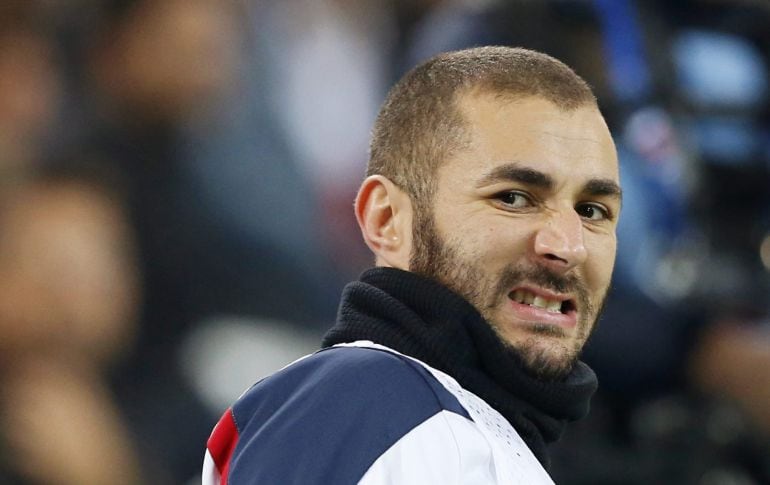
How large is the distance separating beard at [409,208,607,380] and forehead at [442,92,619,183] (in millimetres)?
130

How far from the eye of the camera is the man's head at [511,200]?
2051mm

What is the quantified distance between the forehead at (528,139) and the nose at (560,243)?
0.22 feet

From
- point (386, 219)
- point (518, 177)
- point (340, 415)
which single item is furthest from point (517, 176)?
point (340, 415)

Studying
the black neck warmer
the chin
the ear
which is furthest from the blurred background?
the chin

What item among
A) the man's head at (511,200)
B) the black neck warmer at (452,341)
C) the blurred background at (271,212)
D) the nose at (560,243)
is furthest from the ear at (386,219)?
the blurred background at (271,212)

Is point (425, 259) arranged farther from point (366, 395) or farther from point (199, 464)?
point (199, 464)

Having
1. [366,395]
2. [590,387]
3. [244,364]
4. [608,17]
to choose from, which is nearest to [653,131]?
[608,17]

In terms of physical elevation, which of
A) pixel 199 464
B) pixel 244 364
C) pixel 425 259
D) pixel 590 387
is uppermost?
pixel 425 259

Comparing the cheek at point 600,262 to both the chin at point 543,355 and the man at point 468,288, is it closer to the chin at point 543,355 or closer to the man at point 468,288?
the man at point 468,288

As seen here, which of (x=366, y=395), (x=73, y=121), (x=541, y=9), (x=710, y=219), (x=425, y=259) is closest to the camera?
(x=366, y=395)

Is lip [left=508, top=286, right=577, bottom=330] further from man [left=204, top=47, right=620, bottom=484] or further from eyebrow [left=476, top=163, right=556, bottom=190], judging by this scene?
eyebrow [left=476, top=163, right=556, bottom=190]

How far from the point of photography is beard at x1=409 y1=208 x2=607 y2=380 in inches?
80.5

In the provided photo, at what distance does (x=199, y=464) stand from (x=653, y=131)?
7.28 ft

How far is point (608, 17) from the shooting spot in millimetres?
4922
